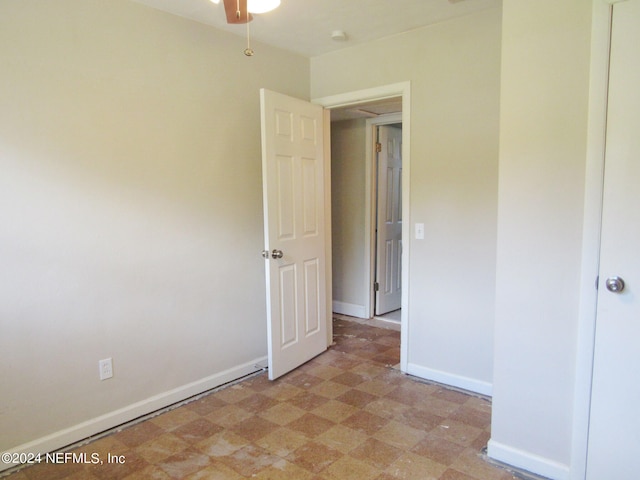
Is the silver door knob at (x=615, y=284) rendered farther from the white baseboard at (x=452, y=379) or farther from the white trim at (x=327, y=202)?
the white trim at (x=327, y=202)

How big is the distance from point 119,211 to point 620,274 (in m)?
2.41

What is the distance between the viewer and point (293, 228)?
120 inches

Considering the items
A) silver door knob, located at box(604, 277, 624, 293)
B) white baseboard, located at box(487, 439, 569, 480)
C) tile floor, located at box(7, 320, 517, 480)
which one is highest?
silver door knob, located at box(604, 277, 624, 293)

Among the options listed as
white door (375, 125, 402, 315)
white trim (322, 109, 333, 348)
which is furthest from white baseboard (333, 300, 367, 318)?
white trim (322, 109, 333, 348)

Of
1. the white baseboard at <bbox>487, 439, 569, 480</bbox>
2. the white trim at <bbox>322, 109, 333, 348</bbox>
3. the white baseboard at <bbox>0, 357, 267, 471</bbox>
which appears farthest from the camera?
the white trim at <bbox>322, 109, 333, 348</bbox>

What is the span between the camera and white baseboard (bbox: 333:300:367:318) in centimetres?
446

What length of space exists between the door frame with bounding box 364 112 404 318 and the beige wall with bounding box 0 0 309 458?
4.94 ft

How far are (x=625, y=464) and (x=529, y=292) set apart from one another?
756 millimetres

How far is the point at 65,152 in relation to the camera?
2.09 meters

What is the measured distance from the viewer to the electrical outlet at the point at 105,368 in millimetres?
2281

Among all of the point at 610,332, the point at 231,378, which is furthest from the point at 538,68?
the point at 231,378

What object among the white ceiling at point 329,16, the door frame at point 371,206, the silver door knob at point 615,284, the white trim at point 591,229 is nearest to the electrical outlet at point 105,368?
the white ceiling at point 329,16

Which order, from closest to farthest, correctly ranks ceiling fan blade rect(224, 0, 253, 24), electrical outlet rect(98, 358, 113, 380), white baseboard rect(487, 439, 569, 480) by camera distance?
ceiling fan blade rect(224, 0, 253, 24) → white baseboard rect(487, 439, 569, 480) → electrical outlet rect(98, 358, 113, 380)

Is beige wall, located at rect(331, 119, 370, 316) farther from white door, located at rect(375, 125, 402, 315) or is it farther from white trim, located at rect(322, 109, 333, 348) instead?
white trim, located at rect(322, 109, 333, 348)
